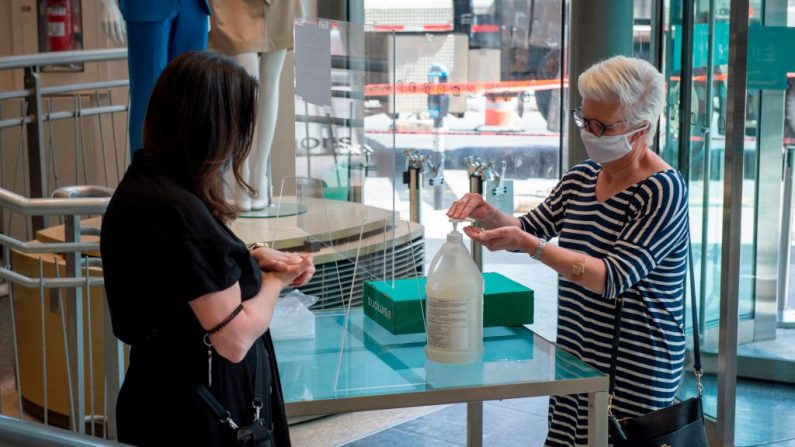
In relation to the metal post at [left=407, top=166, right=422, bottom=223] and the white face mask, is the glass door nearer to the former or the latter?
the metal post at [left=407, top=166, right=422, bottom=223]

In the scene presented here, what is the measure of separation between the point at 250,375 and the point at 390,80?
828 millimetres

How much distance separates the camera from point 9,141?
21.5ft

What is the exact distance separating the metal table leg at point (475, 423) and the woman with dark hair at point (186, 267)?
1165mm

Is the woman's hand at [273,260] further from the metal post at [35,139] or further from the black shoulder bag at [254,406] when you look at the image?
the metal post at [35,139]

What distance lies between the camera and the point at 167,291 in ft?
5.24

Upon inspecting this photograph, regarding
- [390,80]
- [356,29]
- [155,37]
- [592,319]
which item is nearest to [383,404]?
[592,319]

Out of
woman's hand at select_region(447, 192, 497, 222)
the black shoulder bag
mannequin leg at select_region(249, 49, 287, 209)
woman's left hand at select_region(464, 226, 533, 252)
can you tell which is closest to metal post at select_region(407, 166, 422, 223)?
mannequin leg at select_region(249, 49, 287, 209)

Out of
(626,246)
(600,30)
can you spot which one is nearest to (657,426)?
(626,246)

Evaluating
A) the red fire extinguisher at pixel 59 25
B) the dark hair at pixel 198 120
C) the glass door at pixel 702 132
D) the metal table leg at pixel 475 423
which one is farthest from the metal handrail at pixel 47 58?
the dark hair at pixel 198 120

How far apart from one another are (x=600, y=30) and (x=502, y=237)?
194 cm

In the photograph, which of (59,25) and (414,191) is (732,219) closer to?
(414,191)

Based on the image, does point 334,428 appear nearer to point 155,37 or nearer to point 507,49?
point 155,37

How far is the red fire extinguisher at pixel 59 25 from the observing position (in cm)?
653

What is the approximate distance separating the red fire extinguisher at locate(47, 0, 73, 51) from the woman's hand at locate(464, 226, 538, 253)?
5094mm
